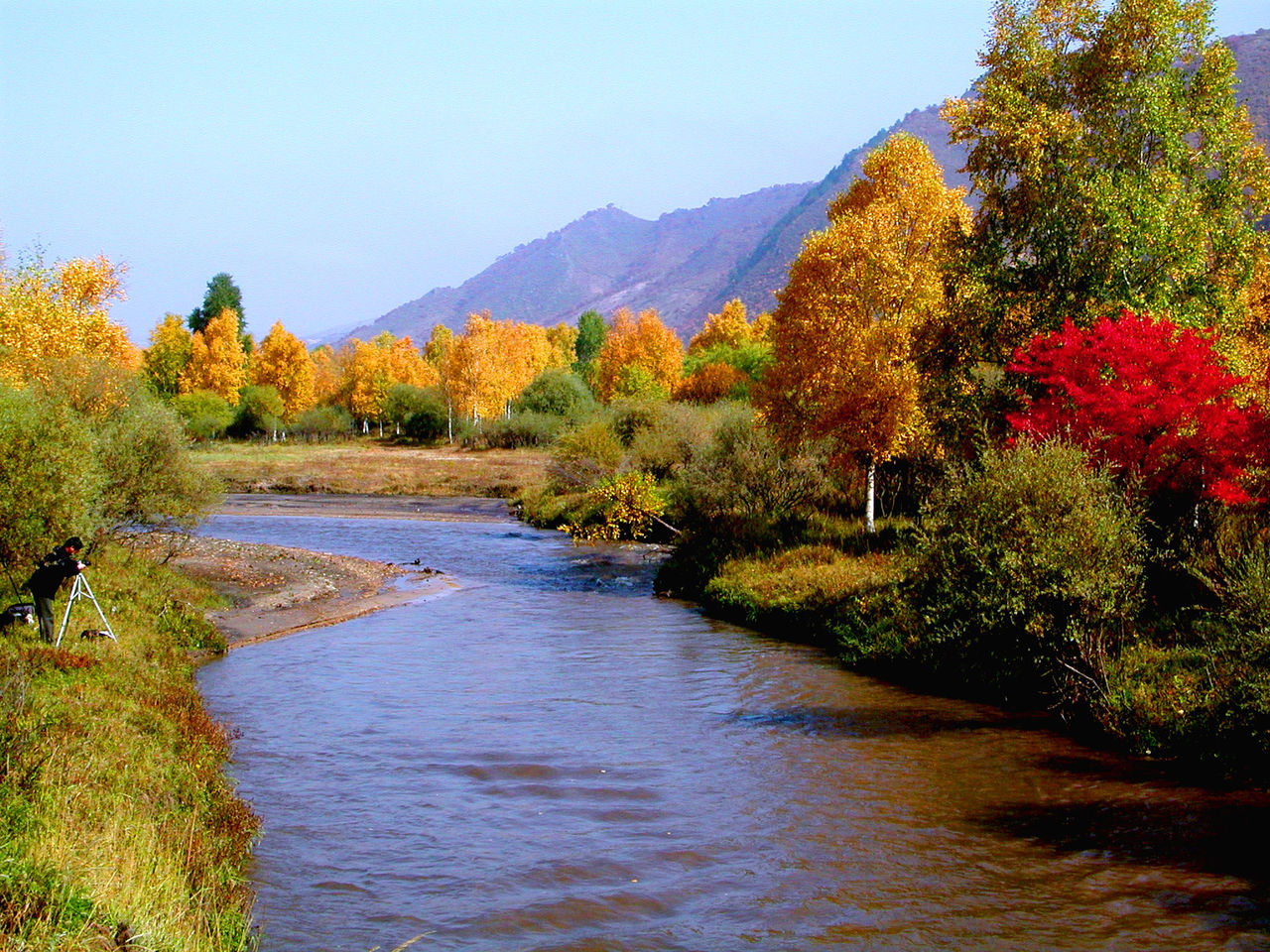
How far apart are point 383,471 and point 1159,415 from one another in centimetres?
6250

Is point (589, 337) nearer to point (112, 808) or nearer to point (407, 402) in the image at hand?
point (407, 402)

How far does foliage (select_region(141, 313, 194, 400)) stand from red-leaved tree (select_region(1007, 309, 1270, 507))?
94.4 meters

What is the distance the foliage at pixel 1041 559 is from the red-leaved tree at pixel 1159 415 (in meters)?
1.39

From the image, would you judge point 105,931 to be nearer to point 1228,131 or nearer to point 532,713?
point 532,713

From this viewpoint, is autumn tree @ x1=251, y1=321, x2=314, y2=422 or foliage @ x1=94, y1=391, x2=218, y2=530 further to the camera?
autumn tree @ x1=251, y1=321, x2=314, y2=422

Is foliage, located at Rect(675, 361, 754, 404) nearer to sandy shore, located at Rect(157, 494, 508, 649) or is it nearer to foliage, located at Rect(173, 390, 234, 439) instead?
sandy shore, located at Rect(157, 494, 508, 649)

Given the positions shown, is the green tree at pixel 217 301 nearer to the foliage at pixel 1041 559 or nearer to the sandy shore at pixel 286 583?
the sandy shore at pixel 286 583

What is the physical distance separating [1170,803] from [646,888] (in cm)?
703

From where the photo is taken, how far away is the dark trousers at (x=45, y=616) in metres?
16.2

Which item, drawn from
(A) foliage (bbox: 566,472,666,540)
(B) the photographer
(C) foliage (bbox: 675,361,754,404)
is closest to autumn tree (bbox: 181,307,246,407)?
(C) foliage (bbox: 675,361,754,404)

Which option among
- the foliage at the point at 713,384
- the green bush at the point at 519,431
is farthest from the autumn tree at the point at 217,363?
the foliage at the point at 713,384

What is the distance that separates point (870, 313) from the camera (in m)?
27.2

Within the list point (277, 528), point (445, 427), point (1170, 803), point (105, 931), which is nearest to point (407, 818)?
point (105, 931)

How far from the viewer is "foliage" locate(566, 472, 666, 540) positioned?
37062 millimetres
